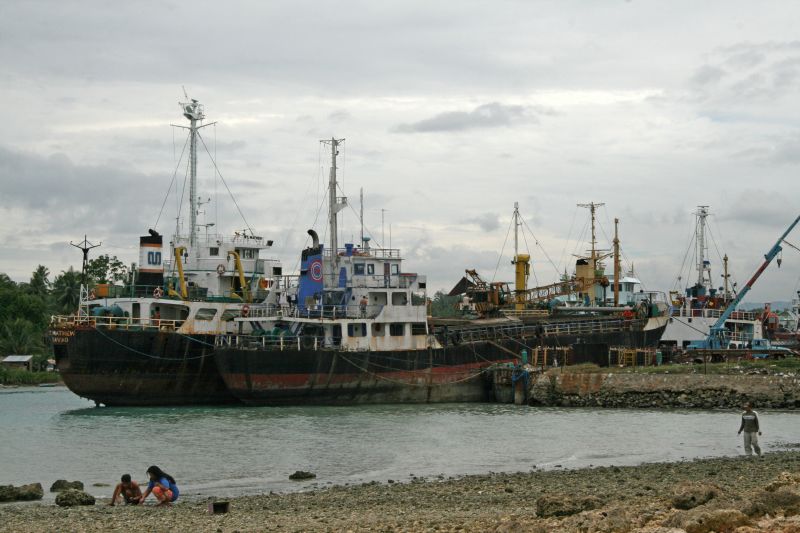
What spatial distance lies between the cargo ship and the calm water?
165 cm

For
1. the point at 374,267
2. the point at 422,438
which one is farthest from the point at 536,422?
the point at 374,267

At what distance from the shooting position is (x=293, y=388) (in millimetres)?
44594

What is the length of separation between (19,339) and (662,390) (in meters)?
62.7

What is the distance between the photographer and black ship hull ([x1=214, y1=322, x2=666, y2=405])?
4375cm

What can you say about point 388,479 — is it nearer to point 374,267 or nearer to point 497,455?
point 497,455

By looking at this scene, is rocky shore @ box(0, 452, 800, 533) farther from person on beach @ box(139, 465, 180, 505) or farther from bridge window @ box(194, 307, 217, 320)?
bridge window @ box(194, 307, 217, 320)

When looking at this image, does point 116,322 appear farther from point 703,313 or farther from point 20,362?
point 20,362

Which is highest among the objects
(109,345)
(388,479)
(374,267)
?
(374,267)

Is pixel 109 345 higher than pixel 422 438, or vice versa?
pixel 109 345

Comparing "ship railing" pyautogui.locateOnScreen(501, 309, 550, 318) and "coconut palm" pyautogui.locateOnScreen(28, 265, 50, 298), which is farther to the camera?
"coconut palm" pyautogui.locateOnScreen(28, 265, 50, 298)

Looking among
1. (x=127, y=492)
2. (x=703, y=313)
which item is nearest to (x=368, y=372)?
(x=127, y=492)

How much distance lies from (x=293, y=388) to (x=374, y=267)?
8483 millimetres

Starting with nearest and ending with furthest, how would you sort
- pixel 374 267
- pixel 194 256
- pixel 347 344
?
pixel 347 344
pixel 374 267
pixel 194 256

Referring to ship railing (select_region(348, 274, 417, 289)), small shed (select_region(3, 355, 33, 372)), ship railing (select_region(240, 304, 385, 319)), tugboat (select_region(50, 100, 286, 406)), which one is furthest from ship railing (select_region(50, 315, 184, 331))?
small shed (select_region(3, 355, 33, 372))
